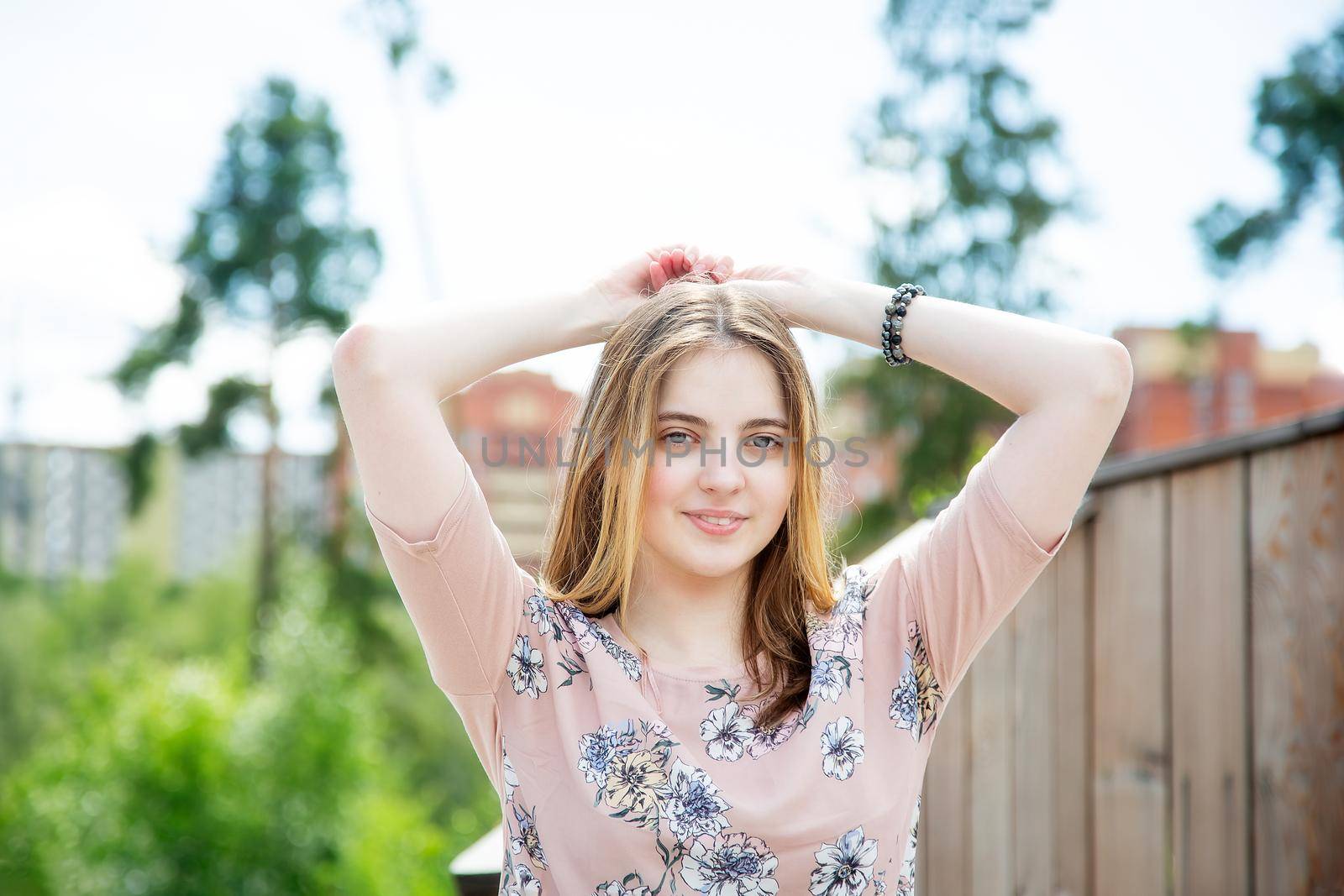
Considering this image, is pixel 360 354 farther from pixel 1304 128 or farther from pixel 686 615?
pixel 1304 128

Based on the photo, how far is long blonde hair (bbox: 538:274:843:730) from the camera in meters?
1.20

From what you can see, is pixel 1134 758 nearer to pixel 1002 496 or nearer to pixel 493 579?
pixel 1002 496

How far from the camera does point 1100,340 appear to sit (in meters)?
1.13

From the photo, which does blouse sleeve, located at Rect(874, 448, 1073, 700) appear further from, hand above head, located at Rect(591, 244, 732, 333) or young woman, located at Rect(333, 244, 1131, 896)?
hand above head, located at Rect(591, 244, 732, 333)

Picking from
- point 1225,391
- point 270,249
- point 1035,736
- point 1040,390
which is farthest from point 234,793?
point 1225,391

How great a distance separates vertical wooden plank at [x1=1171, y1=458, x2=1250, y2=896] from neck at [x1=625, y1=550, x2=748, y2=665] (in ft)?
2.71

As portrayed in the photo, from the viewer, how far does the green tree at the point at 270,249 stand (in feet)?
45.3

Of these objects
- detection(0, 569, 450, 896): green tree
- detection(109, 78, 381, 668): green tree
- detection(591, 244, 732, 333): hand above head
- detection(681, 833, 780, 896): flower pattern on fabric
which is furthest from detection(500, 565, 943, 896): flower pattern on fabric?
detection(109, 78, 381, 668): green tree

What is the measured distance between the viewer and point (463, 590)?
1.11 m

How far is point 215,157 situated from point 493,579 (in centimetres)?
1472

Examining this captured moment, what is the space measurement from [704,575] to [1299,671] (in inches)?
37.6

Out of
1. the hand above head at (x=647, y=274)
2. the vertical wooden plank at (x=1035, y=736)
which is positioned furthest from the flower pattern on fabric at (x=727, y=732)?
the vertical wooden plank at (x=1035, y=736)

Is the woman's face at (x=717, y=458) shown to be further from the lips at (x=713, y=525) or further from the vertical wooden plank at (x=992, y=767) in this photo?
the vertical wooden plank at (x=992, y=767)

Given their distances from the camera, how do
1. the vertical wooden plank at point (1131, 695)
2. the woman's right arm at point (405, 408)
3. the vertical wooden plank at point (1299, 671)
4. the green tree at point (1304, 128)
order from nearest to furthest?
the woman's right arm at point (405, 408)
the vertical wooden plank at point (1299, 671)
the vertical wooden plank at point (1131, 695)
the green tree at point (1304, 128)
